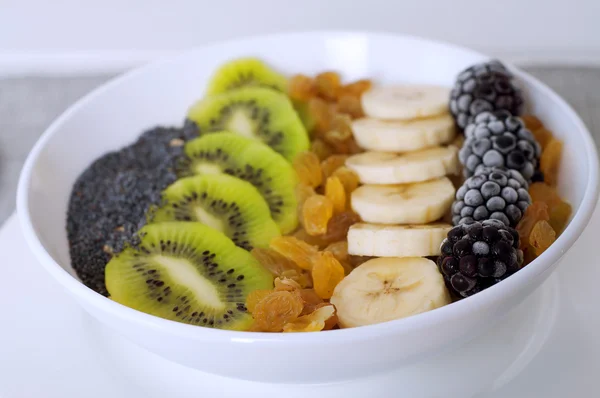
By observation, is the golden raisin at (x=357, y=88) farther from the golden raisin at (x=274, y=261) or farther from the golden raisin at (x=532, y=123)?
the golden raisin at (x=274, y=261)

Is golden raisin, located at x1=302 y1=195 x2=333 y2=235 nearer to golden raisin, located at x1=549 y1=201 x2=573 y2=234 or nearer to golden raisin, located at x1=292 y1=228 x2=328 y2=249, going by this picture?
golden raisin, located at x1=292 y1=228 x2=328 y2=249

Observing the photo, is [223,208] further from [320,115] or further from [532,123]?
[532,123]

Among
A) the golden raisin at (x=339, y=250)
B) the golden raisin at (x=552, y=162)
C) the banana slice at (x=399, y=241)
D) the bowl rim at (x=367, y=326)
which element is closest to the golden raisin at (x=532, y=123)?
the golden raisin at (x=552, y=162)

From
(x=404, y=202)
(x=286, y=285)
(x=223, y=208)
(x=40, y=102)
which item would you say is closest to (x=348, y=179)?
(x=404, y=202)

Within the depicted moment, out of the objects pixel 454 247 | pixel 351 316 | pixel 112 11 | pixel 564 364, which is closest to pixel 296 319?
pixel 351 316

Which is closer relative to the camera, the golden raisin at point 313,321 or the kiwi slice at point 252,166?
the golden raisin at point 313,321

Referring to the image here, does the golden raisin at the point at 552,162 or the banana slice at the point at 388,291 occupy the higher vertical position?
the golden raisin at the point at 552,162
